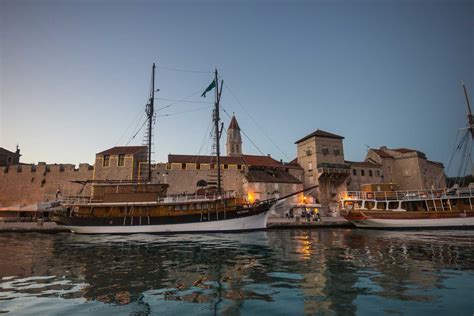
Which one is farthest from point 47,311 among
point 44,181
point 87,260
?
point 44,181

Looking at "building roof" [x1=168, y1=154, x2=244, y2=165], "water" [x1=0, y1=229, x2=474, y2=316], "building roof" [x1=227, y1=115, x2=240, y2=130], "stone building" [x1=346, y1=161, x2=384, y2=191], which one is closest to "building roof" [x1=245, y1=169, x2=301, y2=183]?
"building roof" [x1=168, y1=154, x2=244, y2=165]

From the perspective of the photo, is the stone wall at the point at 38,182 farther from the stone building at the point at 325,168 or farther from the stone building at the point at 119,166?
the stone building at the point at 325,168

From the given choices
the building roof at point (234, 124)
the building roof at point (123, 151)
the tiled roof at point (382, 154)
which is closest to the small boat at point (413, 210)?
the tiled roof at point (382, 154)

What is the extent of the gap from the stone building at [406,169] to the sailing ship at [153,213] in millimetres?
34331

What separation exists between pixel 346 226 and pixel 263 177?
603 inches

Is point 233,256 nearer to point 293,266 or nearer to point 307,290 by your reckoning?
point 293,266

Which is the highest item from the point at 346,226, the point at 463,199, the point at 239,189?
the point at 239,189

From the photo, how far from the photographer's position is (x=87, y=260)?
454 inches

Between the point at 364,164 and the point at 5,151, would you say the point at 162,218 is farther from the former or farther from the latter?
the point at 5,151

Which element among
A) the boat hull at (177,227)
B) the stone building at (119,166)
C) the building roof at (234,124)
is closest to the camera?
the boat hull at (177,227)

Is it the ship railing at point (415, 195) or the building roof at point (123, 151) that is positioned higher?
the building roof at point (123, 151)

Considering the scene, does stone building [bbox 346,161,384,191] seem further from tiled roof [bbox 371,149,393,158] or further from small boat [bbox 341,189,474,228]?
small boat [bbox 341,189,474,228]

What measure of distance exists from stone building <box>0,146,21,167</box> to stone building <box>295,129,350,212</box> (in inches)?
2330

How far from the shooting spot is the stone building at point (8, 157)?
5181 centimetres
